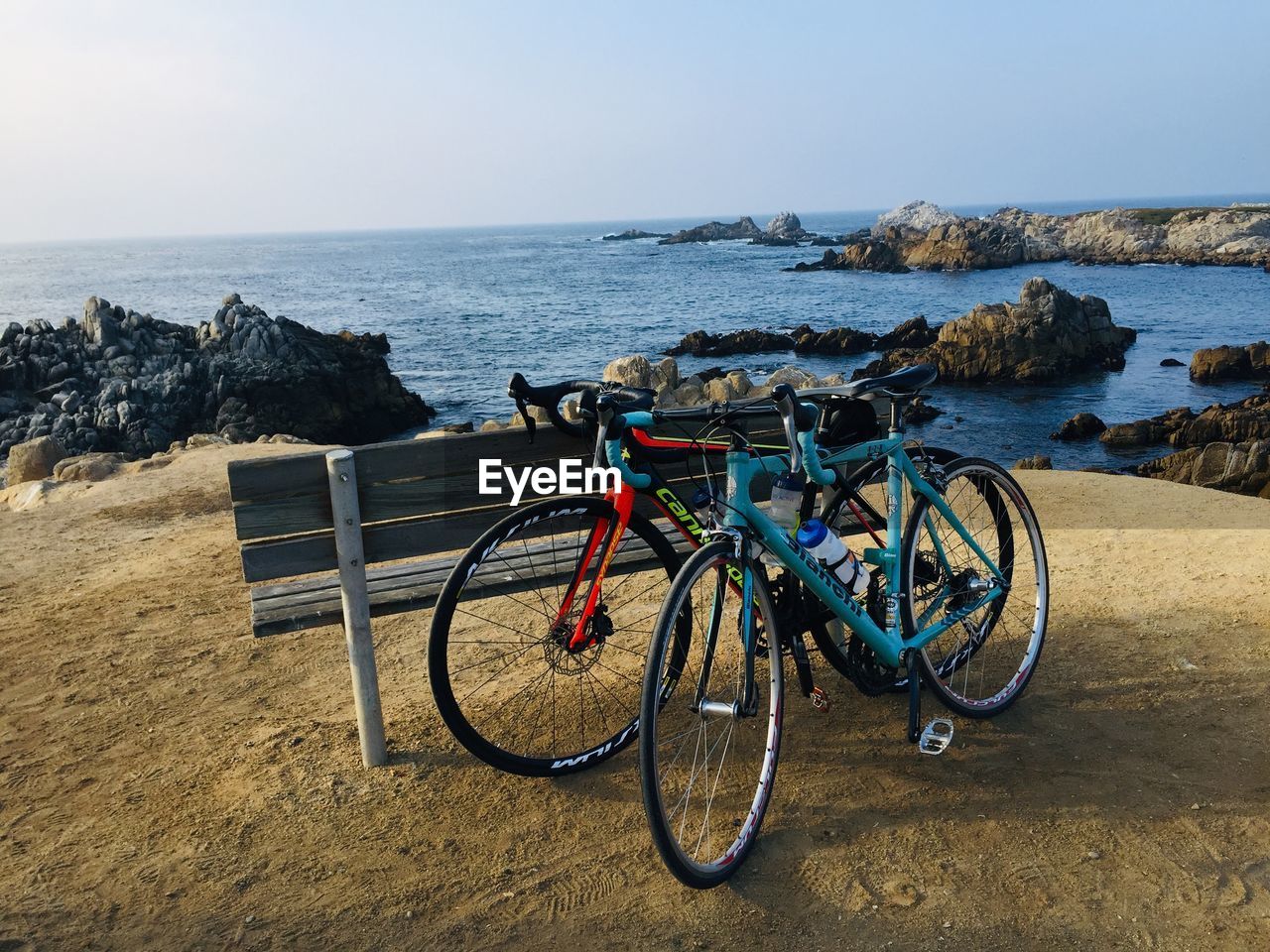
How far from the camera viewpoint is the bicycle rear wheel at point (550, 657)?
347 centimetres

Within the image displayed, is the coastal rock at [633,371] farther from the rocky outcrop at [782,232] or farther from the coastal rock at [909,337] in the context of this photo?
the rocky outcrop at [782,232]

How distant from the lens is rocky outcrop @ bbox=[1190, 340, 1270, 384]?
102 feet

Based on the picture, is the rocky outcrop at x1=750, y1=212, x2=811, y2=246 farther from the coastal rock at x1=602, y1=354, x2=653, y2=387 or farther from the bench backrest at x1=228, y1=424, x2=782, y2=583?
the bench backrest at x1=228, y1=424, x2=782, y2=583

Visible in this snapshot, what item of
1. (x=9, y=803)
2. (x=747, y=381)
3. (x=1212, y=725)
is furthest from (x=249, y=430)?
(x=1212, y=725)

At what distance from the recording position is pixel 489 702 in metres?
4.53

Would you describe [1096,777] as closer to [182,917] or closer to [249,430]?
[182,917]

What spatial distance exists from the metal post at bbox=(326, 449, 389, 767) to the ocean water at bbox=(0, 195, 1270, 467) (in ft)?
68.0

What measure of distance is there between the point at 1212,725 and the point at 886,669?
1.42m

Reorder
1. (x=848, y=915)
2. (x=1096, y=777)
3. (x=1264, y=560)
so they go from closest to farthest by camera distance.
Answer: (x=848, y=915)
(x=1096, y=777)
(x=1264, y=560)

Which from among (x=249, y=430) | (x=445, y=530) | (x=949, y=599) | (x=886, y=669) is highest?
(x=445, y=530)

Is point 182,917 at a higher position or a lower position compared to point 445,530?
lower

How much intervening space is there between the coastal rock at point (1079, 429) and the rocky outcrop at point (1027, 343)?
8.41 metres

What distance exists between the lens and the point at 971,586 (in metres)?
4.05

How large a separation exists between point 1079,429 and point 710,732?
905 inches
